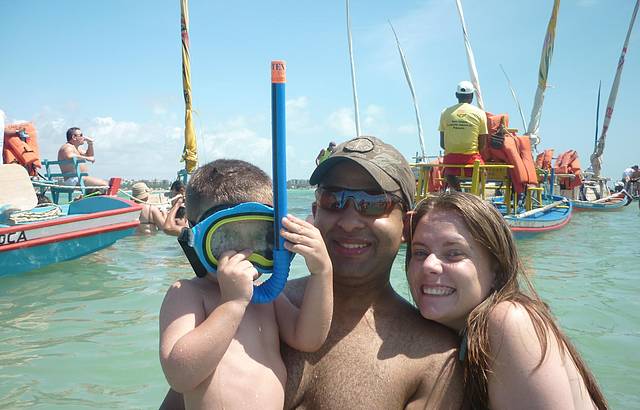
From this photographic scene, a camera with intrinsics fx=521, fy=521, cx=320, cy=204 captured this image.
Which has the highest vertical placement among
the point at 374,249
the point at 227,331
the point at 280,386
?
the point at 374,249

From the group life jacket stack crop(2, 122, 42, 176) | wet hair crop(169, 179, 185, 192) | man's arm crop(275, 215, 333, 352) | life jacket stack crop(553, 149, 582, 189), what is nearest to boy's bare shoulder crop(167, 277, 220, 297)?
man's arm crop(275, 215, 333, 352)

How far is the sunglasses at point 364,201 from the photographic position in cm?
185

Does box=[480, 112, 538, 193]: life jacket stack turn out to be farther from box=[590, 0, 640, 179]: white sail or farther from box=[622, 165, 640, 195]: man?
box=[622, 165, 640, 195]: man

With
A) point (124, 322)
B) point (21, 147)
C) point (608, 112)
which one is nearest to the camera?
point (124, 322)

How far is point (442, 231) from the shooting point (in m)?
1.74

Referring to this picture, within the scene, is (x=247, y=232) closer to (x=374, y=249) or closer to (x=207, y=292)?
(x=207, y=292)

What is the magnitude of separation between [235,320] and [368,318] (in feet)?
1.83

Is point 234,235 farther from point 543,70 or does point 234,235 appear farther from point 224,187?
point 543,70

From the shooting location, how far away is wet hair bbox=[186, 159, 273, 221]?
1.72 metres

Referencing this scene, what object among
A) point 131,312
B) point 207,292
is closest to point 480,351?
point 207,292

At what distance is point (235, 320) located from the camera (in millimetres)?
1526

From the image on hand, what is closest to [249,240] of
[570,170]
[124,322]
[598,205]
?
[124,322]

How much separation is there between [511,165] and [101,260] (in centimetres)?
742

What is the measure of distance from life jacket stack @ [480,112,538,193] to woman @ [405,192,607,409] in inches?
307
